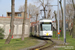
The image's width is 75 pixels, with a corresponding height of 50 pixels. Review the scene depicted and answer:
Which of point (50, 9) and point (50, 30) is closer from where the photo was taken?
point (50, 30)

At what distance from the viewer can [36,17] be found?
240ft

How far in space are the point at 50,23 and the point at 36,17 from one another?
4642 cm

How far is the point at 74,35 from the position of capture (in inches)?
1308

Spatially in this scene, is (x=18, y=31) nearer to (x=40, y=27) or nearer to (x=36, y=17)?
(x=40, y=27)

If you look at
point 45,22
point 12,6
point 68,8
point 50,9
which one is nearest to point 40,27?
point 45,22

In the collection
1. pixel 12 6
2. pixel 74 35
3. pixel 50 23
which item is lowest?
pixel 74 35

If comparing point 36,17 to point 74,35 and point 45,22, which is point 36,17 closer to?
point 74,35

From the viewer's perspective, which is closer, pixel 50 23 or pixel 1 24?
pixel 50 23

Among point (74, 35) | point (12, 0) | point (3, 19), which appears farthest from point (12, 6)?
point (3, 19)

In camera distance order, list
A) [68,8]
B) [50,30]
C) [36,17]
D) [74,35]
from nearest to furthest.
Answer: [50,30] < [74,35] < [68,8] < [36,17]

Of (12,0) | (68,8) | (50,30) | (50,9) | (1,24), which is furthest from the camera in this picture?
(68,8)

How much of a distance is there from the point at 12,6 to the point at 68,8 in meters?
43.9

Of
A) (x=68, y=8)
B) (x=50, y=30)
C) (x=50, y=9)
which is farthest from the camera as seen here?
(x=68, y=8)

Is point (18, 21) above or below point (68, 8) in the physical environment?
below
